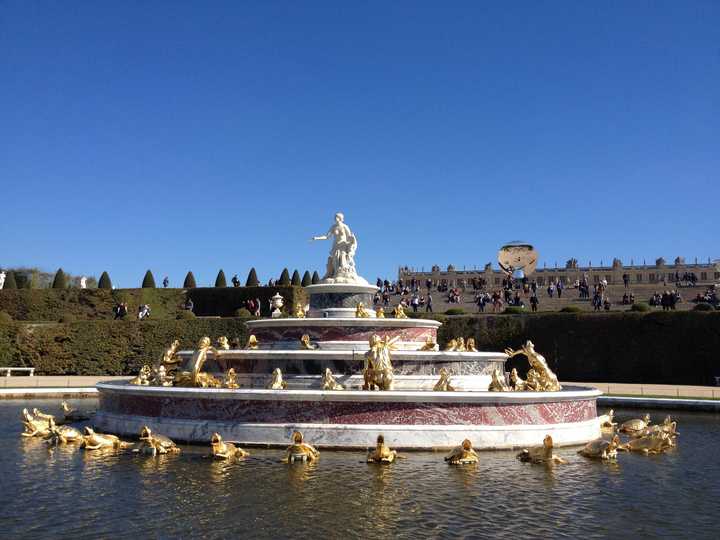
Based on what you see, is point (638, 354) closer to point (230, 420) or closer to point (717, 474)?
point (717, 474)

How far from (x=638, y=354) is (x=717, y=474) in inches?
915

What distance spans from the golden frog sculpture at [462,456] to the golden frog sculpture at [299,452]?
2.74 m

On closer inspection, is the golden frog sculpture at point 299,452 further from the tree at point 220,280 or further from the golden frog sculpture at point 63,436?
the tree at point 220,280

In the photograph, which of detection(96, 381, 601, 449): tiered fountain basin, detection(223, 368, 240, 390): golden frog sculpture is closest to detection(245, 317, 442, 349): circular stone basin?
detection(223, 368, 240, 390): golden frog sculpture

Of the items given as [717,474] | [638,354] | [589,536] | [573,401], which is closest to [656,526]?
[589,536]

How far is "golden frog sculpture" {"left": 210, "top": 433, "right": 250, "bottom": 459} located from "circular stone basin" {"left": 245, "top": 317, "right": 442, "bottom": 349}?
19.9 ft

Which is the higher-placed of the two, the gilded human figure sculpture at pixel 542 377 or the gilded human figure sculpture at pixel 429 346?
the gilded human figure sculpture at pixel 429 346

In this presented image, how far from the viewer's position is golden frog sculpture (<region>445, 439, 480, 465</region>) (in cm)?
1333

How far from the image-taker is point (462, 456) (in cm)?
1337

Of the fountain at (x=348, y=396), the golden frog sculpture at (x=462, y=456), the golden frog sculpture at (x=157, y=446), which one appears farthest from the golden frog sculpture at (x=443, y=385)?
the golden frog sculpture at (x=157, y=446)

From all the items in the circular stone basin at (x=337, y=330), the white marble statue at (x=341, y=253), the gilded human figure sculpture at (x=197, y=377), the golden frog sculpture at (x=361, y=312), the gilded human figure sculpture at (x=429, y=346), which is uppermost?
the white marble statue at (x=341, y=253)

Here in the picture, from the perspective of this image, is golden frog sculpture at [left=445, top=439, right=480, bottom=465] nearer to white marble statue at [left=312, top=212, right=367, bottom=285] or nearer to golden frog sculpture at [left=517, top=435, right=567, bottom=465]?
golden frog sculpture at [left=517, top=435, right=567, bottom=465]

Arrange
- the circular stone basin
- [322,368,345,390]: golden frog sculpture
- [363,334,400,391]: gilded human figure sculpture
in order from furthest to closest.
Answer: the circular stone basin → [322,368,345,390]: golden frog sculpture → [363,334,400,391]: gilded human figure sculpture

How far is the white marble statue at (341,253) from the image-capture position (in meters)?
24.4
